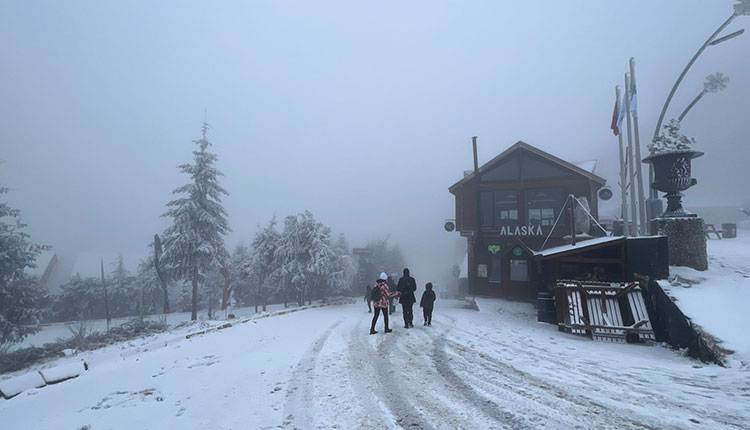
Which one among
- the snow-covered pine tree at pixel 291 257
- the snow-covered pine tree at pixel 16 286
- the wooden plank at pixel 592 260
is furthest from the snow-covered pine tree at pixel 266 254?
the wooden plank at pixel 592 260

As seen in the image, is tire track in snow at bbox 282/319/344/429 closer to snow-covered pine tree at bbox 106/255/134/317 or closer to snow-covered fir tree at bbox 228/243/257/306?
snow-covered fir tree at bbox 228/243/257/306

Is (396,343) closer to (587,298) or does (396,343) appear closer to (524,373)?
(524,373)

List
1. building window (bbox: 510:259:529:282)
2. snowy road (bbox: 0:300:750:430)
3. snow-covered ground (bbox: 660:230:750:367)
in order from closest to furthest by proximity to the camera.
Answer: snowy road (bbox: 0:300:750:430), snow-covered ground (bbox: 660:230:750:367), building window (bbox: 510:259:529:282)

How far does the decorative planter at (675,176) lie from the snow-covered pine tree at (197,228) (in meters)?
26.5

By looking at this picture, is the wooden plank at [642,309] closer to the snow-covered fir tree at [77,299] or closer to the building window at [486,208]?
the building window at [486,208]

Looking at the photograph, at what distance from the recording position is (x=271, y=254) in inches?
1366

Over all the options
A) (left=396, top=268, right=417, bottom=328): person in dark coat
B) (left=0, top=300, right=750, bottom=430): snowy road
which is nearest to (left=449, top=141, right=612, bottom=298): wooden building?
(left=396, top=268, right=417, bottom=328): person in dark coat

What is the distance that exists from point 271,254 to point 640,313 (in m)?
31.1

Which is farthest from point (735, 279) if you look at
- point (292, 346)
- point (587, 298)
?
point (292, 346)

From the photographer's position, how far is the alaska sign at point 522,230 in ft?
76.0

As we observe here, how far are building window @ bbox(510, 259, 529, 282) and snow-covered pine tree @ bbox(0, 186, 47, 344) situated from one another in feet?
98.1

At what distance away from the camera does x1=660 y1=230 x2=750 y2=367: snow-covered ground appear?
23.5 ft

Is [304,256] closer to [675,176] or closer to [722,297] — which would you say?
[675,176]

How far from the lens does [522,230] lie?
2338 centimetres
